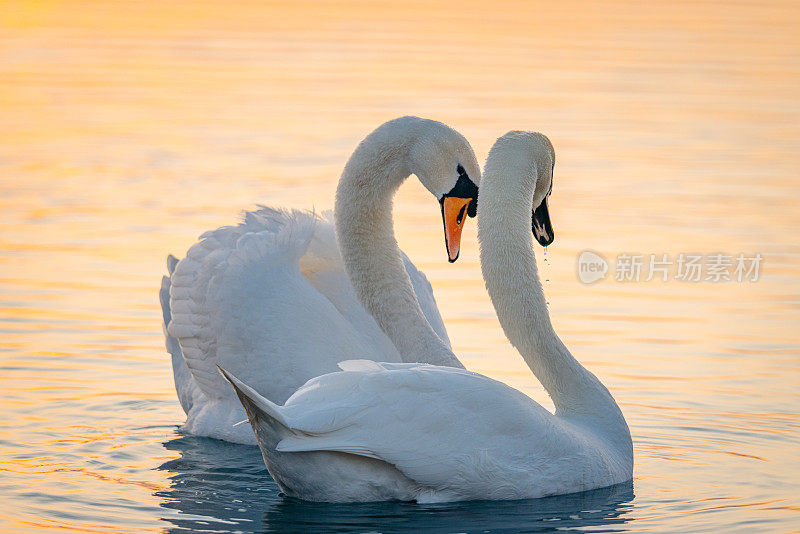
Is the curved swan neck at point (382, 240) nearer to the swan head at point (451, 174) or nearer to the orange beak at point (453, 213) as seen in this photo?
the swan head at point (451, 174)

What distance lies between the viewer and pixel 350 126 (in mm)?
20188

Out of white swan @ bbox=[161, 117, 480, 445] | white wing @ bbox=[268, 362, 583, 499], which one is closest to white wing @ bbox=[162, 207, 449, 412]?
white swan @ bbox=[161, 117, 480, 445]

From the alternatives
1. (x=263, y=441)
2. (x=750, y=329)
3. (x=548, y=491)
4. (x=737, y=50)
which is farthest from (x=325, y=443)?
(x=737, y=50)

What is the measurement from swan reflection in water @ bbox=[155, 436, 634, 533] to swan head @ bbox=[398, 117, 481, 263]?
169cm

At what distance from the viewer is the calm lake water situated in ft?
26.7

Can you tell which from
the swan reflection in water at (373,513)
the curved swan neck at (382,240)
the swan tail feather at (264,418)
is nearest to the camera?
the swan tail feather at (264,418)

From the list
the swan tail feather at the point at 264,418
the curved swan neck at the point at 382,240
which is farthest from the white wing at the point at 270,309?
the swan tail feather at the point at 264,418

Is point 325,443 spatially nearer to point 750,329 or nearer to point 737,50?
point 750,329

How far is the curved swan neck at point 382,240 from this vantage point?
919 centimetres

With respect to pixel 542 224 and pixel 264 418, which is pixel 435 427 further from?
pixel 542 224

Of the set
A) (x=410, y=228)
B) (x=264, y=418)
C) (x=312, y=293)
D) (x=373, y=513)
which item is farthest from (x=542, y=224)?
(x=410, y=228)

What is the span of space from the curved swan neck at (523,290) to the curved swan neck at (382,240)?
2.48ft

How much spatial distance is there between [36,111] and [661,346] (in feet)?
39.2

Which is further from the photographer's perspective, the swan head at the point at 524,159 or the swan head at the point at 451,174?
the swan head at the point at 451,174
